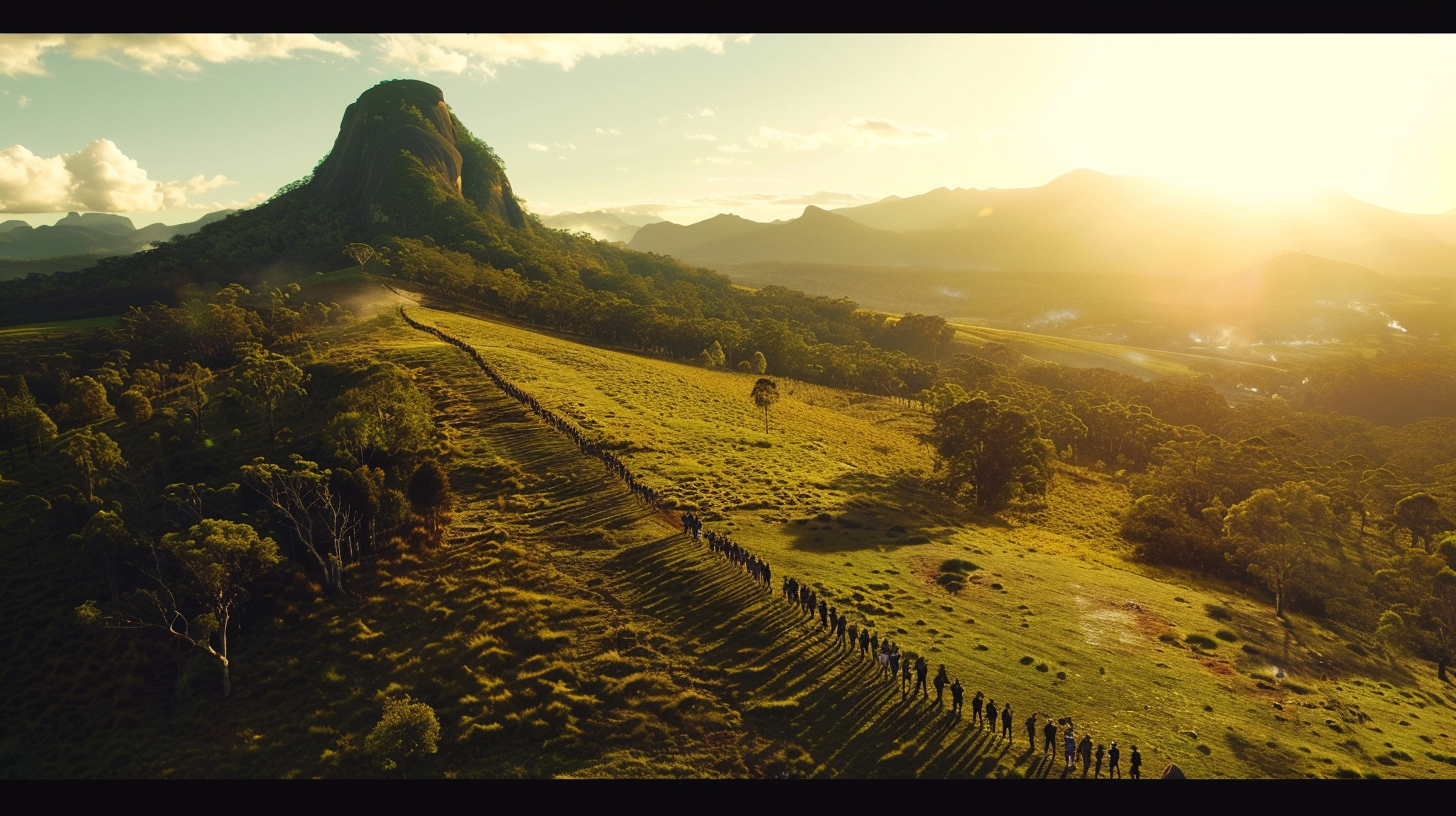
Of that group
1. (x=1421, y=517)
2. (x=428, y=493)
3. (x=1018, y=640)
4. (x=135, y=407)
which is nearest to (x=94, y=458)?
(x=135, y=407)

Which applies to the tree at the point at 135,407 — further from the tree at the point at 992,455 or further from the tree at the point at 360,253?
the tree at the point at 360,253

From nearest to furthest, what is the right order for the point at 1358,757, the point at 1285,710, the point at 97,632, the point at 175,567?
the point at 1358,757
the point at 1285,710
the point at 97,632
the point at 175,567

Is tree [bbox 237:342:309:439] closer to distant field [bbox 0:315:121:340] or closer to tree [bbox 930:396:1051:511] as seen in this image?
tree [bbox 930:396:1051:511]

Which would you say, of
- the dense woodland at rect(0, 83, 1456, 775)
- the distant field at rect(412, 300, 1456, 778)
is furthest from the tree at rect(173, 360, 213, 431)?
the distant field at rect(412, 300, 1456, 778)

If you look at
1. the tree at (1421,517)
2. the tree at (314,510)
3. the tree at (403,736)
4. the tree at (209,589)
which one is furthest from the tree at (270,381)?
the tree at (1421,517)
